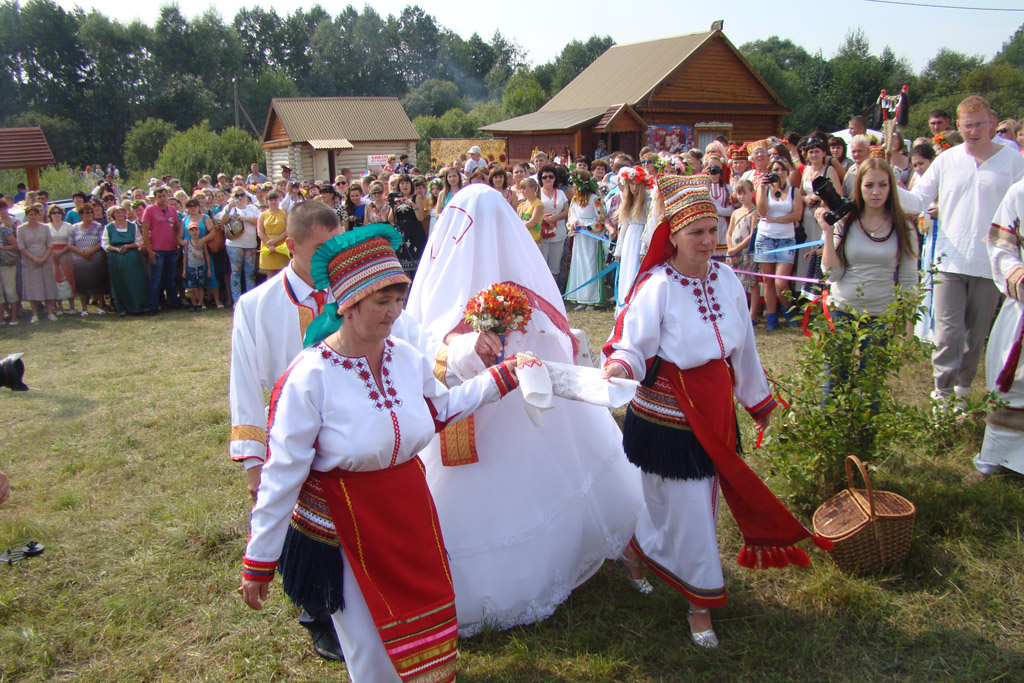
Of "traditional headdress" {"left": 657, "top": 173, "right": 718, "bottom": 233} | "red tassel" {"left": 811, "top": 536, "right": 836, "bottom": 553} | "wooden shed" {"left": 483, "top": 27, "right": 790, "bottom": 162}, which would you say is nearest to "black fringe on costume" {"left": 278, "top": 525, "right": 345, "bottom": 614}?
"traditional headdress" {"left": 657, "top": 173, "right": 718, "bottom": 233}

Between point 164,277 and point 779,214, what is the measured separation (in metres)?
10.3

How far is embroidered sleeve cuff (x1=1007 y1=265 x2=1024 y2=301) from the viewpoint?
4090 mm

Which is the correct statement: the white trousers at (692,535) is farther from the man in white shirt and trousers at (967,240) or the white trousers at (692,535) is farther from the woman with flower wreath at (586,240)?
the woman with flower wreath at (586,240)

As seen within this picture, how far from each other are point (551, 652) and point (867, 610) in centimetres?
157

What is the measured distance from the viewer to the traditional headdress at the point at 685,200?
3262 mm

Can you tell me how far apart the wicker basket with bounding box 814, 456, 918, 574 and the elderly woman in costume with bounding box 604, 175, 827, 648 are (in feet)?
1.31

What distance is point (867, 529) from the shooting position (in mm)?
3602

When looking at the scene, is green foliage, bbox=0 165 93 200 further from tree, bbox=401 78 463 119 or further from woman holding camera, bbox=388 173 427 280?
tree, bbox=401 78 463 119

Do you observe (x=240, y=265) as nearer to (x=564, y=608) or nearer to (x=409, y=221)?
(x=409, y=221)

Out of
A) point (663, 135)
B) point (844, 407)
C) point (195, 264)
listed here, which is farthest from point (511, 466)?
point (663, 135)

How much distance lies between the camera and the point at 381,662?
2.65 m

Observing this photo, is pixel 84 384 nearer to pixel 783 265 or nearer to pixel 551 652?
pixel 551 652

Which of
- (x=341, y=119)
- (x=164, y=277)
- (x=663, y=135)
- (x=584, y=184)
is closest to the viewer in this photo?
(x=584, y=184)

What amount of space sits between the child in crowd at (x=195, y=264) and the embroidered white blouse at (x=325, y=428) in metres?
11.0
